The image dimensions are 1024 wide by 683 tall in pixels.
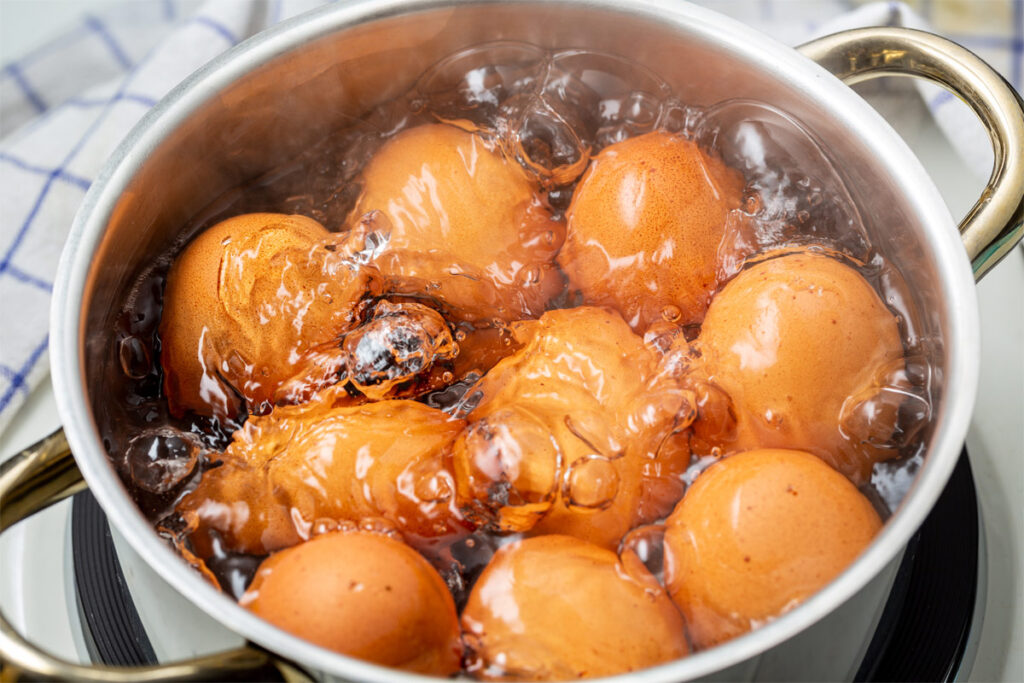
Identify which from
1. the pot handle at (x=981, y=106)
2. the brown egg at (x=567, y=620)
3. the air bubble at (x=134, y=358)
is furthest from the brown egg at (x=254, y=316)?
the pot handle at (x=981, y=106)

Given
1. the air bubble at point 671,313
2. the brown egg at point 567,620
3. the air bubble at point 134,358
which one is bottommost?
the brown egg at point 567,620

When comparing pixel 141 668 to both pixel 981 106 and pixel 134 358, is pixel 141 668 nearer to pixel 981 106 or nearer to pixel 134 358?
pixel 134 358

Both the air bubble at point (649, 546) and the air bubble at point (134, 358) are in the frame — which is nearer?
the air bubble at point (649, 546)

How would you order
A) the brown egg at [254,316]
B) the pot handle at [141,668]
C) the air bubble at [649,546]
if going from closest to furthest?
the pot handle at [141,668], the air bubble at [649,546], the brown egg at [254,316]

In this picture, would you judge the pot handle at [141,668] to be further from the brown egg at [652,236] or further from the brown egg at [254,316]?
the brown egg at [652,236]

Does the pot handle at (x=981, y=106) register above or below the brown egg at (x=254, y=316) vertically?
above

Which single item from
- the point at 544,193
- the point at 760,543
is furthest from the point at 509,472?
the point at 544,193

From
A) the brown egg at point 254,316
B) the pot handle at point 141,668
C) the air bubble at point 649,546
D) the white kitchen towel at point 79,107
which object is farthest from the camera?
the white kitchen towel at point 79,107

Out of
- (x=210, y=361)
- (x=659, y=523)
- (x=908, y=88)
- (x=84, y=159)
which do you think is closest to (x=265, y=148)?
(x=210, y=361)
